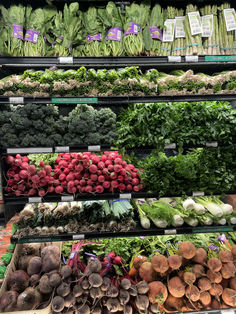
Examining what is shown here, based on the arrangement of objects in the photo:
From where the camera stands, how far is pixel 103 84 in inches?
80.0

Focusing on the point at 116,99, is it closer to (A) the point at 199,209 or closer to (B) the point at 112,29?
(B) the point at 112,29

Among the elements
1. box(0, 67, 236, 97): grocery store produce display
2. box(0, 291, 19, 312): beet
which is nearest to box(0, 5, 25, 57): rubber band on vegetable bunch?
box(0, 67, 236, 97): grocery store produce display

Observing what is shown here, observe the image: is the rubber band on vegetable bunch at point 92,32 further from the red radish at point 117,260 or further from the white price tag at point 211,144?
the red radish at point 117,260

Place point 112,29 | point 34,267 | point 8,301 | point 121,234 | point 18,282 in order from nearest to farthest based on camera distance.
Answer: point 8,301 → point 18,282 → point 34,267 → point 121,234 → point 112,29

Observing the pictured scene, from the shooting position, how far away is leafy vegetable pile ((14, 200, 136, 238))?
7.09ft

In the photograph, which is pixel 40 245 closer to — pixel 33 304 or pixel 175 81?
pixel 33 304

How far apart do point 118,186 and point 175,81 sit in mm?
1187

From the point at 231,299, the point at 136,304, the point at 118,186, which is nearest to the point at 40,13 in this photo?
the point at 118,186

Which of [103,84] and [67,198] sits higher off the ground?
[103,84]

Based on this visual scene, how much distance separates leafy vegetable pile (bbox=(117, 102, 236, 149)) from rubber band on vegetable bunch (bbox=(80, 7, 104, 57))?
0.79 meters

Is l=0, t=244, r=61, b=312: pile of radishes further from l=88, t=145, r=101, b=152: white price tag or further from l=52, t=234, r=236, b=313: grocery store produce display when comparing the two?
l=88, t=145, r=101, b=152: white price tag

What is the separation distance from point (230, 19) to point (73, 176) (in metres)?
2.38

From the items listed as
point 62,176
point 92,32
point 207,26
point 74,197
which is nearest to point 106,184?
point 74,197

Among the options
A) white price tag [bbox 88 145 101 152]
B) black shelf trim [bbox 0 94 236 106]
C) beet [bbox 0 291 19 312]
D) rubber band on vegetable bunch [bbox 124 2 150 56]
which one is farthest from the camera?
rubber band on vegetable bunch [bbox 124 2 150 56]
